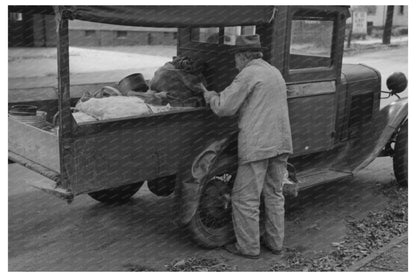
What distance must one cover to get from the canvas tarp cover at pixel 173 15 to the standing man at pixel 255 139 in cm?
22

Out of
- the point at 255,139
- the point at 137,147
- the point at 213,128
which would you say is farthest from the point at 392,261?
the point at 137,147

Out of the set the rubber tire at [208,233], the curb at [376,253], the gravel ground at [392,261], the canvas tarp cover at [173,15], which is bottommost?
the gravel ground at [392,261]

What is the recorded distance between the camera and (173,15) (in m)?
4.07

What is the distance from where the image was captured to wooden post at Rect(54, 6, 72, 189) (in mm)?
3652

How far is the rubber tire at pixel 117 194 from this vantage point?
583 centimetres

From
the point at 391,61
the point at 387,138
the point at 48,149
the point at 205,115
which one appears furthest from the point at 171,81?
the point at 391,61

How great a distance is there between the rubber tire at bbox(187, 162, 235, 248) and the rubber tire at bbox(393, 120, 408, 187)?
246cm

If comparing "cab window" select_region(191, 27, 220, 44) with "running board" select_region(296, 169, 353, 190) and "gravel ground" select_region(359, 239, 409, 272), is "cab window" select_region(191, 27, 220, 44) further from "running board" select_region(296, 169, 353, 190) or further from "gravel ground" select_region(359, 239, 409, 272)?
→ "gravel ground" select_region(359, 239, 409, 272)

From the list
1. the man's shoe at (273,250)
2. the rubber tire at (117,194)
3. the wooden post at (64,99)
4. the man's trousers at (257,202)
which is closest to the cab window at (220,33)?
the man's trousers at (257,202)

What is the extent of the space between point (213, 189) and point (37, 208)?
2.03 meters

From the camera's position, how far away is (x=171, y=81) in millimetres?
5258

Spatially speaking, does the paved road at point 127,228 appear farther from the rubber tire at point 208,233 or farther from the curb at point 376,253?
the curb at point 376,253

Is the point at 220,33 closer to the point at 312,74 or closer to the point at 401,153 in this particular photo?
the point at 312,74

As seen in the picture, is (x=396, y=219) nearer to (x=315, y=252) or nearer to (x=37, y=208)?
(x=315, y=252)
